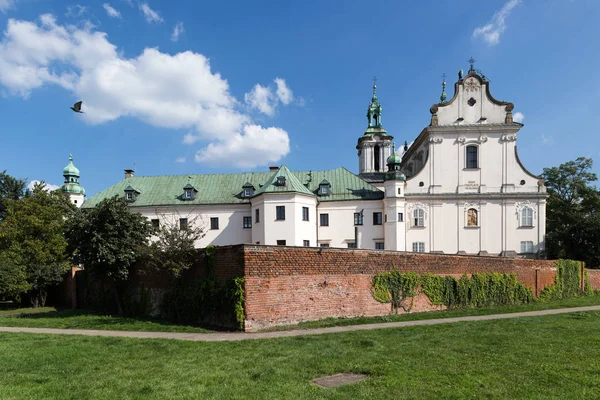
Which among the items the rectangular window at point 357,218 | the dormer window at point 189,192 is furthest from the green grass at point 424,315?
the dormer window at point 189,192

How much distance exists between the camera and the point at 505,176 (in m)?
35.3

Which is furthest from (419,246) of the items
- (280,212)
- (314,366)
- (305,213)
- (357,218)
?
(314,366)

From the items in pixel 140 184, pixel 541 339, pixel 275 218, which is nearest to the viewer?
pixel 541 339

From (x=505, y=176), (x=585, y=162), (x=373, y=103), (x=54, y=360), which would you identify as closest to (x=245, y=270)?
(x=54, y=360)

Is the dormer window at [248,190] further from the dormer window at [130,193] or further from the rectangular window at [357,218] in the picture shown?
the dormer window at [130,193]

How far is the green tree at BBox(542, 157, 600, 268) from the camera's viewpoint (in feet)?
113

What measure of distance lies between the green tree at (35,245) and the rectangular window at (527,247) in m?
36.9

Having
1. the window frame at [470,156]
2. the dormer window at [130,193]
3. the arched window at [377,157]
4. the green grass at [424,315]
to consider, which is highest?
the arched window at [377,157]

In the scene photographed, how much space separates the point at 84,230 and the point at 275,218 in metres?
17.4

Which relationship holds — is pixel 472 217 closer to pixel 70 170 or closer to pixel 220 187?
pixel 220 187

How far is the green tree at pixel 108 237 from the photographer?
16.9 meters

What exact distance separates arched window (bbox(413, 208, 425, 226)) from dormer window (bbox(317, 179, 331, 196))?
8.32 m

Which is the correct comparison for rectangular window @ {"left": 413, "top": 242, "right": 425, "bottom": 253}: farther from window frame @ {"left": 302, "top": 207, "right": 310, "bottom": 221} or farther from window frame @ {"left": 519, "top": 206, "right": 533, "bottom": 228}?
window frame @ {"left": 302, "top": 207, "right": 310, "bottom": 221}

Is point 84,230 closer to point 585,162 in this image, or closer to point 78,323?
point 78,323
